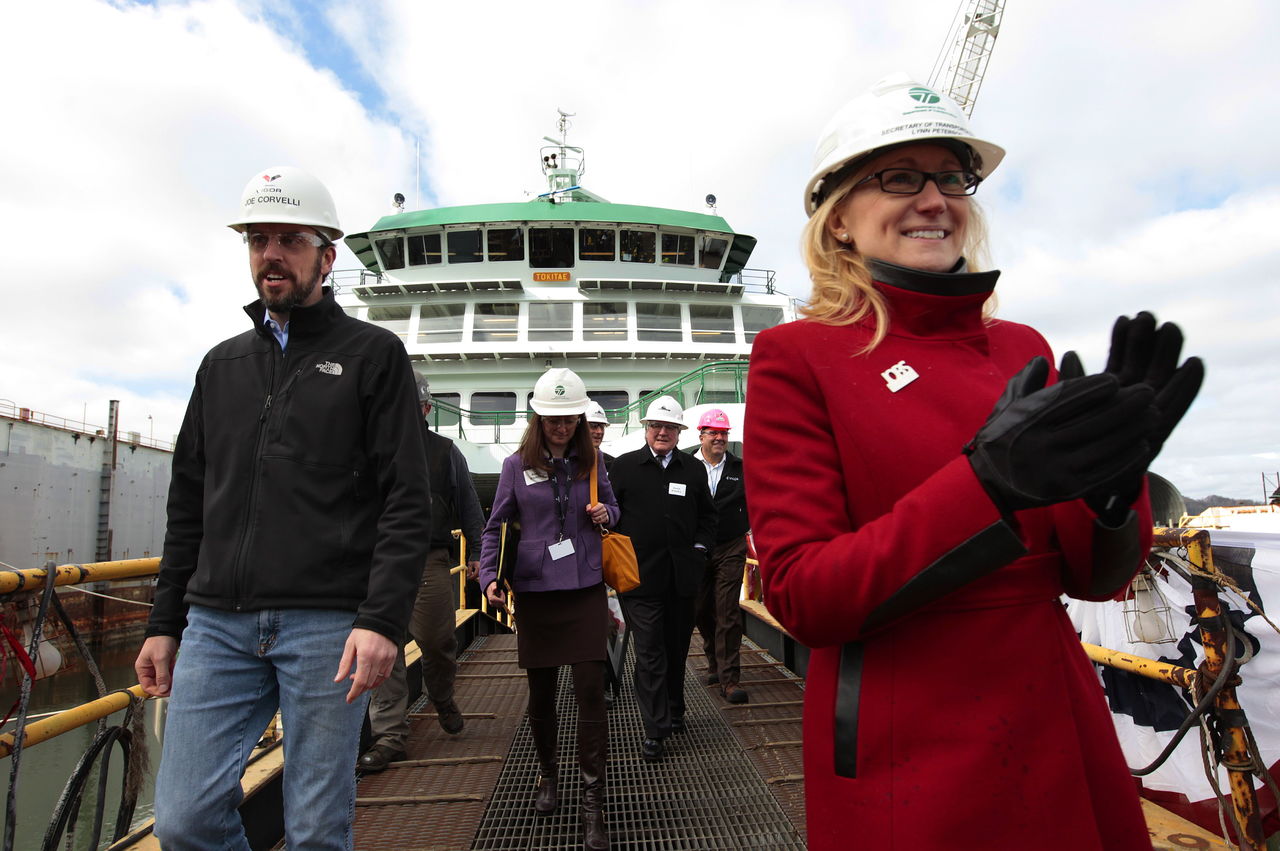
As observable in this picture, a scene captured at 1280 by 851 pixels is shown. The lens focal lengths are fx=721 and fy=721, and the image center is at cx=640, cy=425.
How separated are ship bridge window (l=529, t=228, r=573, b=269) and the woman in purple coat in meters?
14.8

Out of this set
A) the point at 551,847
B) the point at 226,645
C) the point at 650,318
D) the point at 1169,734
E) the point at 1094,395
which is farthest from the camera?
the point at 650,318

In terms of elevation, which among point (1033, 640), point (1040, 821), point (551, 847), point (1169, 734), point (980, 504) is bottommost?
point (551, 847)

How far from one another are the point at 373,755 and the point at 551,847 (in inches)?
52.1

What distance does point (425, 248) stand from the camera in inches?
720

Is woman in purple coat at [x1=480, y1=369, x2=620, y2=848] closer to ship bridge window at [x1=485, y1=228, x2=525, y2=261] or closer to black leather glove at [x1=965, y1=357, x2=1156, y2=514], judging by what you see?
black leather glove at [x1=965, y1=357, x2=1156, y2=514]

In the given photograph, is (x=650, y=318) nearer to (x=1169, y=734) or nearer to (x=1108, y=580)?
(x=1169, y=734)

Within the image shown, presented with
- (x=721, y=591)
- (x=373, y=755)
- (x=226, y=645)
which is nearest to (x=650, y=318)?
(x=721, y=591)

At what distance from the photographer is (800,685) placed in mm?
5496

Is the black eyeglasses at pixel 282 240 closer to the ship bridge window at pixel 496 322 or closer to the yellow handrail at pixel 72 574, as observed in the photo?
the yellow handrail at pixel 72 574

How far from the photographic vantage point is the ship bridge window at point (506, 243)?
1803 cm

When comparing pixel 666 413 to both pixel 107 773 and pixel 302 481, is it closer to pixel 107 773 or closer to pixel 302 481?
pixel 302 481

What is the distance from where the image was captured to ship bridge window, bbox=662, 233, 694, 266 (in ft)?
61.2

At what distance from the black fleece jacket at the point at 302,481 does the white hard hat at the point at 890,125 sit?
1377 millimetres

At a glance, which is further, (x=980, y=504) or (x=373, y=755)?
(x=373, y=755)
